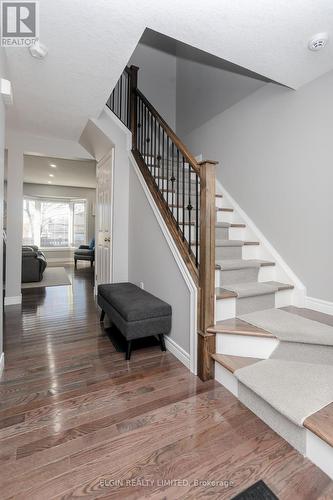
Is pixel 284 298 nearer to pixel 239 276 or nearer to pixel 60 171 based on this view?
pixel 239 276

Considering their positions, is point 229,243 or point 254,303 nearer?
point 254,303

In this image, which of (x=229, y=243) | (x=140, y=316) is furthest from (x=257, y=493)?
(x=229, y=243)

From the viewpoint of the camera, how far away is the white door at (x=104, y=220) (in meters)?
3.85

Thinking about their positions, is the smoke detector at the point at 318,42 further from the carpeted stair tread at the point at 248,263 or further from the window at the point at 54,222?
the window at the point at 54,222

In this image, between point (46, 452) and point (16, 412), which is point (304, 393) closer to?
point (46, 452)

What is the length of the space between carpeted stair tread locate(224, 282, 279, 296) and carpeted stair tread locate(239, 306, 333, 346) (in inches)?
7.3

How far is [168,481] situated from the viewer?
3.84 ft

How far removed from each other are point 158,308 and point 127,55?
220 centimetres

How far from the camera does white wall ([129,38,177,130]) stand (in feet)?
15.1

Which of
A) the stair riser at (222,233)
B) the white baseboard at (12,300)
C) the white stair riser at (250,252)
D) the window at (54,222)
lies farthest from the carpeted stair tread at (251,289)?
the window at (54,222)

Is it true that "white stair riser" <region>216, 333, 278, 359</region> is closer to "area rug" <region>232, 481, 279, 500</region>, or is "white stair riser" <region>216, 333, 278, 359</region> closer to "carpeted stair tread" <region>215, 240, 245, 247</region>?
"area rug" <region>232, 481, 279, 500</region>

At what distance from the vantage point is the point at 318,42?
193 centimetres

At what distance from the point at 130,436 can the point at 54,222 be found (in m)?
9.08

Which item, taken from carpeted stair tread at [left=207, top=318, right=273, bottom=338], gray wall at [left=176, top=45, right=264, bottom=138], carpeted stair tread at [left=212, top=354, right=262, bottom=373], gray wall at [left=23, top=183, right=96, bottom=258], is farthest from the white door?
gray wall at [left=23, top=183, right=96, bottom=258]
